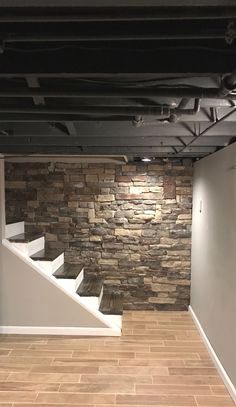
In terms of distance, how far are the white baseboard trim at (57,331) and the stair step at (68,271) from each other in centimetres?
61

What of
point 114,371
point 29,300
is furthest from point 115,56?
point 29,300

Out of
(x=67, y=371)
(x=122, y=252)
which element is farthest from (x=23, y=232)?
(x=67, y=371)

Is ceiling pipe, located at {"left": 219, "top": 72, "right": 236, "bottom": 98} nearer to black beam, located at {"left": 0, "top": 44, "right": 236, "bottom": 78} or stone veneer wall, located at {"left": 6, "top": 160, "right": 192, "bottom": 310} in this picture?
black beam, located at {"left": 0, "top": 44, "right": 236, "bottom": 78}

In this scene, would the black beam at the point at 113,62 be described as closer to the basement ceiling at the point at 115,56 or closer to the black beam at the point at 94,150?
the basement ceiling at the point at 115,56

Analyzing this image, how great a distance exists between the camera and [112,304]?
4.68 metres

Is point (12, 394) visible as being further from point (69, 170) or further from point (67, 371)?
point (69, 170)

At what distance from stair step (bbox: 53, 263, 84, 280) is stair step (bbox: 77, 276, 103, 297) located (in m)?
0.19

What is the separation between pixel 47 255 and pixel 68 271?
333mm

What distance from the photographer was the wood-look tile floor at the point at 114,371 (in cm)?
301

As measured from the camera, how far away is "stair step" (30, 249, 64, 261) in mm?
4418

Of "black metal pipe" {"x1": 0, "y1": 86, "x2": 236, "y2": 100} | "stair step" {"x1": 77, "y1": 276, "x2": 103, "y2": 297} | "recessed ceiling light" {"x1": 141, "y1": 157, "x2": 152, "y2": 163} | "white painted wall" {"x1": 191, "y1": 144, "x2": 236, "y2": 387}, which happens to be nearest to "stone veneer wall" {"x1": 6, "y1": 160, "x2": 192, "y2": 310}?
"recessed ceiling light" {"x1": 141, "y1": 157, "x2": 152, "y2": 163}

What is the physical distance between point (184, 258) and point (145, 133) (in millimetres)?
2762

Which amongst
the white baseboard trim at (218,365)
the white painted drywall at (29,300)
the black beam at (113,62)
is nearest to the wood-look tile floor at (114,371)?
the white baseboard trim at (218,365)

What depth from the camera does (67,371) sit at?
137 inches
